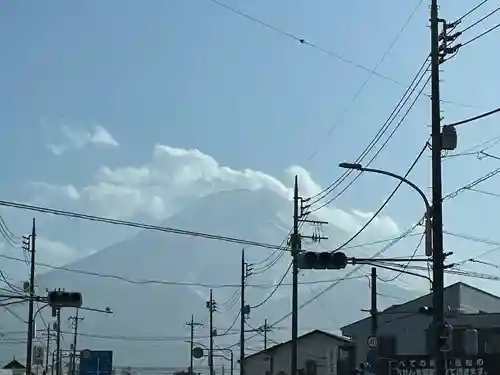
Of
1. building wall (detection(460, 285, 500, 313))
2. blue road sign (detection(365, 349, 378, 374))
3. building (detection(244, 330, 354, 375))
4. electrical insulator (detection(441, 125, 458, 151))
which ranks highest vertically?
electrical insulator (detection(441, 125, 458, 151))

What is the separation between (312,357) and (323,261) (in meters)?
50.5

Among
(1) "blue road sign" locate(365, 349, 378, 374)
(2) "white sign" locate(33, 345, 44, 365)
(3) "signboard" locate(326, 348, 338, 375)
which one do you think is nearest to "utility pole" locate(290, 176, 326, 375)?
(1) "blue road sign" locate(365, 349, 378, 374)

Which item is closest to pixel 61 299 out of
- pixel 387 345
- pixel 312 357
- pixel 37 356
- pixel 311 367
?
pixel 387 345

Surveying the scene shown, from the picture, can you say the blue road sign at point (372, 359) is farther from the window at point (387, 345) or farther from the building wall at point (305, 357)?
the building wall at point (305, 357)

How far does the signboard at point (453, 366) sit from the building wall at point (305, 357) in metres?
10.4

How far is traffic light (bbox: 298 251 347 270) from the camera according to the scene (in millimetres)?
28469

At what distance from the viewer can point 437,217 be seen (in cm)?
2606

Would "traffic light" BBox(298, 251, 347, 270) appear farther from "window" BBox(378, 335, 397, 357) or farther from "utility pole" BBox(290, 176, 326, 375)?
"window" BBox(378, 335, 397, 357)

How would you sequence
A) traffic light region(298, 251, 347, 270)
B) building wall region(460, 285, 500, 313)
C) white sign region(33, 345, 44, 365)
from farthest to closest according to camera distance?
white sign region(33, 345, 44, 365) < building wall region(460, 285, 500, 313) < traffic light region(298, 251, 347, 270)

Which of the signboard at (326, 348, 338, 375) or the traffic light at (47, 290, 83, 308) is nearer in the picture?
the traffic light at (47, 290, 83, 308)

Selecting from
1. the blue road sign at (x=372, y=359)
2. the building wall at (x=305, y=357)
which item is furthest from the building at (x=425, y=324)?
the blue road sign at (x=372, y=359)

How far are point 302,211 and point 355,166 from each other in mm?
20811

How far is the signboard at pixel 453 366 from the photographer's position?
56.9 metres

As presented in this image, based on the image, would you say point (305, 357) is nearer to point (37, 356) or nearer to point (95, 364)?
point (95, 364)
